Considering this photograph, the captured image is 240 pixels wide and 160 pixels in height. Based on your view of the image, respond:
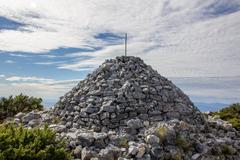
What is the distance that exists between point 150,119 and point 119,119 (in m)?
1.28

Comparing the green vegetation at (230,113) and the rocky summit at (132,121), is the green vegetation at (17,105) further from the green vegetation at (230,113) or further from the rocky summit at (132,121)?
the green vegetation at (230,113)

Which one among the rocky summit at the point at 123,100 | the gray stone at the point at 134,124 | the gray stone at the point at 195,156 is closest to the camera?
the gray stone at the point at 195,156

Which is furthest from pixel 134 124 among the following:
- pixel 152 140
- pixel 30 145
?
pixel 30 145

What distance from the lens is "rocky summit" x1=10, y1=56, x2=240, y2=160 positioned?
13938 millimetres

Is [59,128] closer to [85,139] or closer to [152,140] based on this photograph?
[85,139]

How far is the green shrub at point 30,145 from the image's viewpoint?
37.0 feet

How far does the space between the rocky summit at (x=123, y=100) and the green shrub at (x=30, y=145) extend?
3.40 meters

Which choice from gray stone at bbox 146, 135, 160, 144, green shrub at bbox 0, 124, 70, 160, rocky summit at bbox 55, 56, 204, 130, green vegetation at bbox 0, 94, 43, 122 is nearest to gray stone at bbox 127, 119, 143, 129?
rocky summit at bbox 55, 56, 204, 130

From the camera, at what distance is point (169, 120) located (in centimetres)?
1639

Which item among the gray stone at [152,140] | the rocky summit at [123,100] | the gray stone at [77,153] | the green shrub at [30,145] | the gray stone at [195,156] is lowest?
the gray stone at [195,156]

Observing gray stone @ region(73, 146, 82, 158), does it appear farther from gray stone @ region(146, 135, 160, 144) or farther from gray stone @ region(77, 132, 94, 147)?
gray stone @ region(146, 135, 160, 144)

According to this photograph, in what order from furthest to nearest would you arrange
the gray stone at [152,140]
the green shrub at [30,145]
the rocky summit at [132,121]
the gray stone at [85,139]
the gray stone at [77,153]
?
the gray stone at [152,140] < the rocky summit at [132,121] < the gray stone at [85,139] < the gray stone at [77,153] < the green shrub at [30,145]

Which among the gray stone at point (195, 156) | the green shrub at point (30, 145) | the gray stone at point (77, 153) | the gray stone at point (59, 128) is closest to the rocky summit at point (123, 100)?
the gray stone at point (59, 128)

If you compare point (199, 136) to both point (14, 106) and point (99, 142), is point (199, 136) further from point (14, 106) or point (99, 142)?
point (14, 106)
